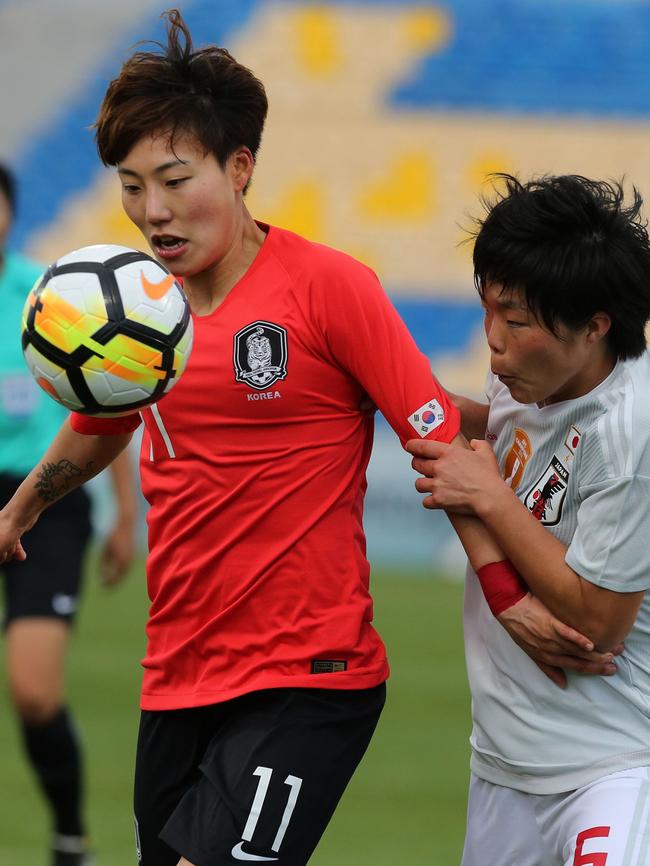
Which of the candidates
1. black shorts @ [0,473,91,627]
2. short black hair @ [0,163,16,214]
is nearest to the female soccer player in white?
black shorts @ [0,473,91,627]

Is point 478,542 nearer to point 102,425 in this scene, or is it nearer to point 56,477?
point 102,425

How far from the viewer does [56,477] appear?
3670 mm

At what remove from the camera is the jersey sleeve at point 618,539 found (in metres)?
3.04

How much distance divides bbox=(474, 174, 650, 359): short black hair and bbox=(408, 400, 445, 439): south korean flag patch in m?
0.28

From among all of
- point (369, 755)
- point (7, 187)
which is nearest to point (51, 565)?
point (7, 187)

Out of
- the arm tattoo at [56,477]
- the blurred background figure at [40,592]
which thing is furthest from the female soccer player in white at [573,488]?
the blurred background figure at [40,592]

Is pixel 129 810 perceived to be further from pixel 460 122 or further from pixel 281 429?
pixel 460 122

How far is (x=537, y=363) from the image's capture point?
3.14 meters

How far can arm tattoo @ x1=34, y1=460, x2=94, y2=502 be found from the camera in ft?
12.0

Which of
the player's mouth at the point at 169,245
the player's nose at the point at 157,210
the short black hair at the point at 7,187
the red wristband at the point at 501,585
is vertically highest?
the short black hair at the point at 7,187

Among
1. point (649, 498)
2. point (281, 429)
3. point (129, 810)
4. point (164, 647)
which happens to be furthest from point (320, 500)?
point (129, 810)

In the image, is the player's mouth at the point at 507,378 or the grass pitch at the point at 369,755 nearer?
the player's mouth at the point at 507,378

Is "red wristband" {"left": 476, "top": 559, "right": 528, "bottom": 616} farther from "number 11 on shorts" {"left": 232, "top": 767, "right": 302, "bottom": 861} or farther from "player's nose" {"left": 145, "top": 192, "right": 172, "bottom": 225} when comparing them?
"player's nose" {"left": 145, "top": 192, "right": 172, "bottom": 225}

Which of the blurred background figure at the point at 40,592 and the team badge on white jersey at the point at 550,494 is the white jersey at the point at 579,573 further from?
the blurred background figure at the point at 40,592
